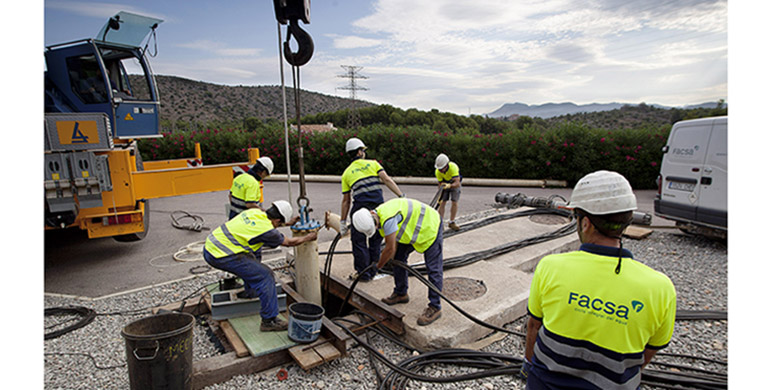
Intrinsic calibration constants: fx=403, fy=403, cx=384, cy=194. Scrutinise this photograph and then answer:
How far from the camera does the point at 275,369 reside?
3.51 metres

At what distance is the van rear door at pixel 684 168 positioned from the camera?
259 inches

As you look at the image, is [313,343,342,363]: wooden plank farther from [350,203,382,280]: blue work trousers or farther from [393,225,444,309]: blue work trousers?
[350,203,382,280]: blue work trousers

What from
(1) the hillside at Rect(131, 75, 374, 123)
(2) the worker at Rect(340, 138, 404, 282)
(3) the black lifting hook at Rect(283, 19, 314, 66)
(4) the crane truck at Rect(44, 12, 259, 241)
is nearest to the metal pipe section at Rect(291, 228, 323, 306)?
(2) the worker at Rect(340, 138, 404, 282)

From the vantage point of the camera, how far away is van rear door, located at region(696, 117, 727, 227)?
6.29m

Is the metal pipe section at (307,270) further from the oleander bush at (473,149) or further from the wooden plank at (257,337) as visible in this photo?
the oleander bush at (473,149)

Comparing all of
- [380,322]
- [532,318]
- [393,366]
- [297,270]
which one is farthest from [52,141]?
[532,318]

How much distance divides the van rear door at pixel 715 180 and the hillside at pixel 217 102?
44.3 metres

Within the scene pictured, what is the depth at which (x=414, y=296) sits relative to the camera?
15.0ft

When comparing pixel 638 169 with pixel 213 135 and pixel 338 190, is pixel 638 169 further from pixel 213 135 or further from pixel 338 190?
pixel 213 135

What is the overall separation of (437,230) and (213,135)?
58.6 feet

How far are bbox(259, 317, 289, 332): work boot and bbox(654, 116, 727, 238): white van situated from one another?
6850 millimetres

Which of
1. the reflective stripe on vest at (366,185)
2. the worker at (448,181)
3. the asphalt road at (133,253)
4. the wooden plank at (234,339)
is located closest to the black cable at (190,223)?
the asphalt road at (133,253)

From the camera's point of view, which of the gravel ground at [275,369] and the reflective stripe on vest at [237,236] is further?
the reflective stripe on vest at [237,236]

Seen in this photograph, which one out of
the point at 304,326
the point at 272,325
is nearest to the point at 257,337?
the point at 272,325
